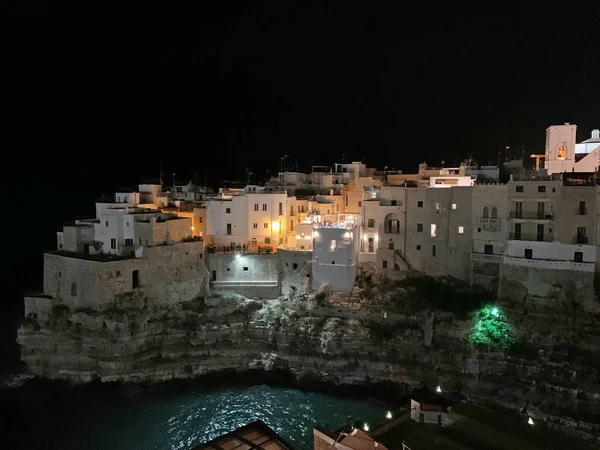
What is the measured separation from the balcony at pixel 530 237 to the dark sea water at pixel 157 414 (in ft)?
43.0

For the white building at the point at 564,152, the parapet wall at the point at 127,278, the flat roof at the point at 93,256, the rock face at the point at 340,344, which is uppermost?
the white building at the point at 564,152

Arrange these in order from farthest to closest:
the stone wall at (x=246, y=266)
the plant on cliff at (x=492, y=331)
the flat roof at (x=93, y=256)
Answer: the stone wall at (x=246, y=266), the flat roof at (x=93, y=256), the plant on cliff at (x=492, y=331)

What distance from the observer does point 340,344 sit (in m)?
31.9

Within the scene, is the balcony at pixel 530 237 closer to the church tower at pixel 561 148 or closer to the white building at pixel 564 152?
the white building at pixel 564 152

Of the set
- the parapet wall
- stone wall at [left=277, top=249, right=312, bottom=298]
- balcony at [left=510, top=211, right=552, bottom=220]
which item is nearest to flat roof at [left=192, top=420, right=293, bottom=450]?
the parapet wall

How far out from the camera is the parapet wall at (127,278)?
3262 cm

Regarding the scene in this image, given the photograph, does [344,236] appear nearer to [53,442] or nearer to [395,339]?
[395,339]

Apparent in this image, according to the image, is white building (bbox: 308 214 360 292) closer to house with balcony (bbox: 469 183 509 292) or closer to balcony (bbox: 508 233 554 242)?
house with balcony (bbox: 469 183 509 292)

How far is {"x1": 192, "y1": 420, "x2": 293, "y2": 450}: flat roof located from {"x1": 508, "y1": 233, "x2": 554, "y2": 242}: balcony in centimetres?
2212

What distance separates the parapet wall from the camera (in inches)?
1284

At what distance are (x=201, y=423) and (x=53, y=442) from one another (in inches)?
276

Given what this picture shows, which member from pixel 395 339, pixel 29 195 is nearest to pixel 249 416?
pixel 395 339

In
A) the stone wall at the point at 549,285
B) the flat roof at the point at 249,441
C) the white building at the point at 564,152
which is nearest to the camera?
the flat roof at the point at 249,441

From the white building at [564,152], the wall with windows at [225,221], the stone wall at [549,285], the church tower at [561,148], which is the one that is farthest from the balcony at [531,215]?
the wall with windows at [225,221]
